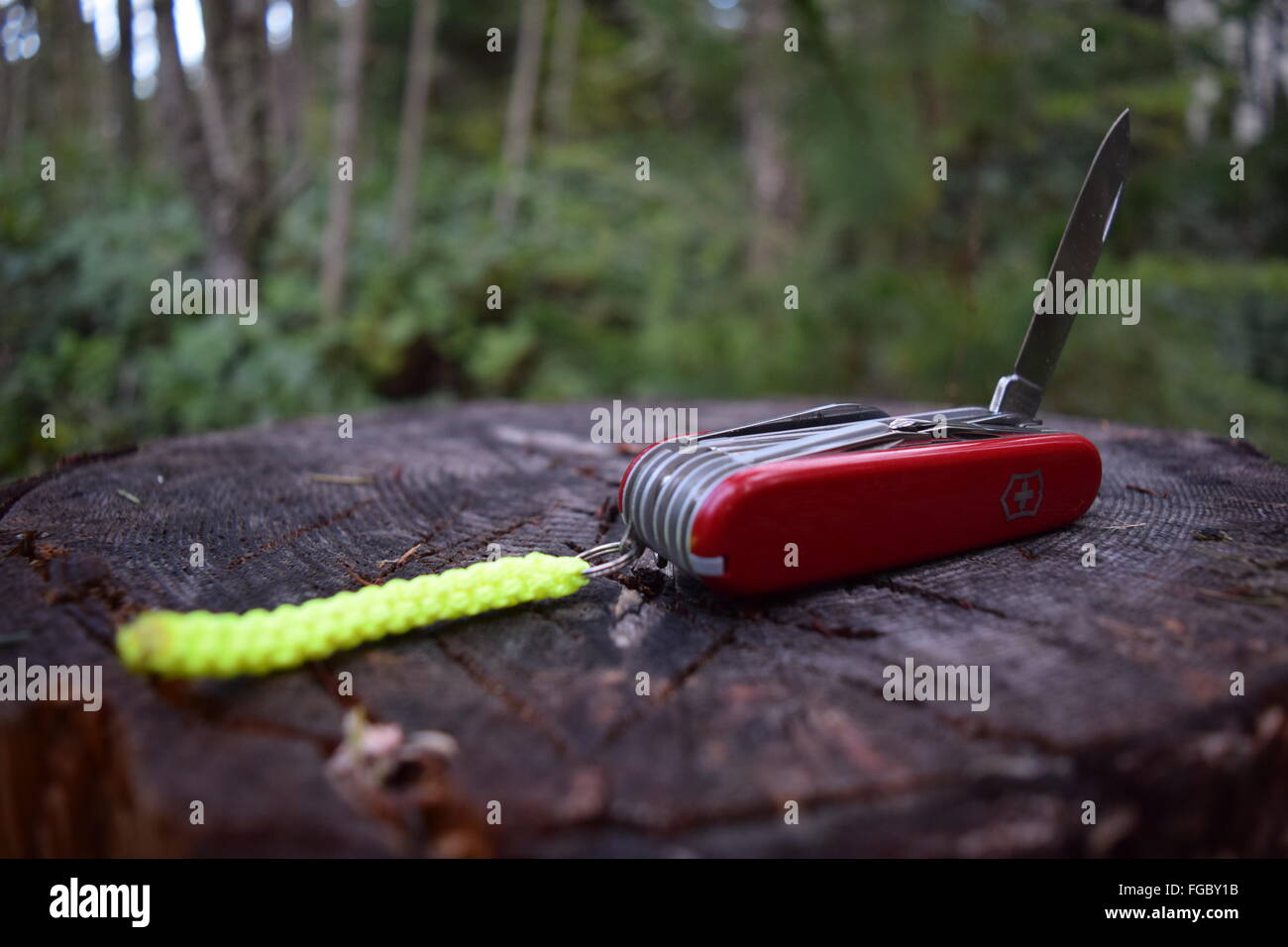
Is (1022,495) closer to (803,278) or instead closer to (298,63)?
(803,278)

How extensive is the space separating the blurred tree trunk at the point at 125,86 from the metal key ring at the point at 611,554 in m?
9.44

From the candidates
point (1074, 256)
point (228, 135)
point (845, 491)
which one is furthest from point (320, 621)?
point (228, 135)

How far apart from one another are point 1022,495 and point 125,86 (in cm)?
1044

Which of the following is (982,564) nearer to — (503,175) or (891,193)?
(891,193)

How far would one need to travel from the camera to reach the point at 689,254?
22.6 feet

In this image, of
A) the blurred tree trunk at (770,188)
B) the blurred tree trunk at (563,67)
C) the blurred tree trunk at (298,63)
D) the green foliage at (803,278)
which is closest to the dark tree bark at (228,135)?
the green foliage at (803,278)

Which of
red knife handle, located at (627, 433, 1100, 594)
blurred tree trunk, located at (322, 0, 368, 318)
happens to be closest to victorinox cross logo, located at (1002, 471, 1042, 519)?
red knife handle, located at (627, 433, 1100, 594)

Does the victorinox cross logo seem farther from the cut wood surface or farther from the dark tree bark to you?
the dark tree bark

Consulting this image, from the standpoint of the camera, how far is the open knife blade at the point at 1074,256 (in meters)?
1.32

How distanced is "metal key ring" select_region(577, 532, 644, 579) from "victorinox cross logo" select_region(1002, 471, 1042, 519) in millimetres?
541

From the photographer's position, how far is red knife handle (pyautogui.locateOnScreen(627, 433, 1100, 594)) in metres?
0.89

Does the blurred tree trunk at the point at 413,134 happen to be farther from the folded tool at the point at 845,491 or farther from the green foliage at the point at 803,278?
the folded tool at the point at 845,491
